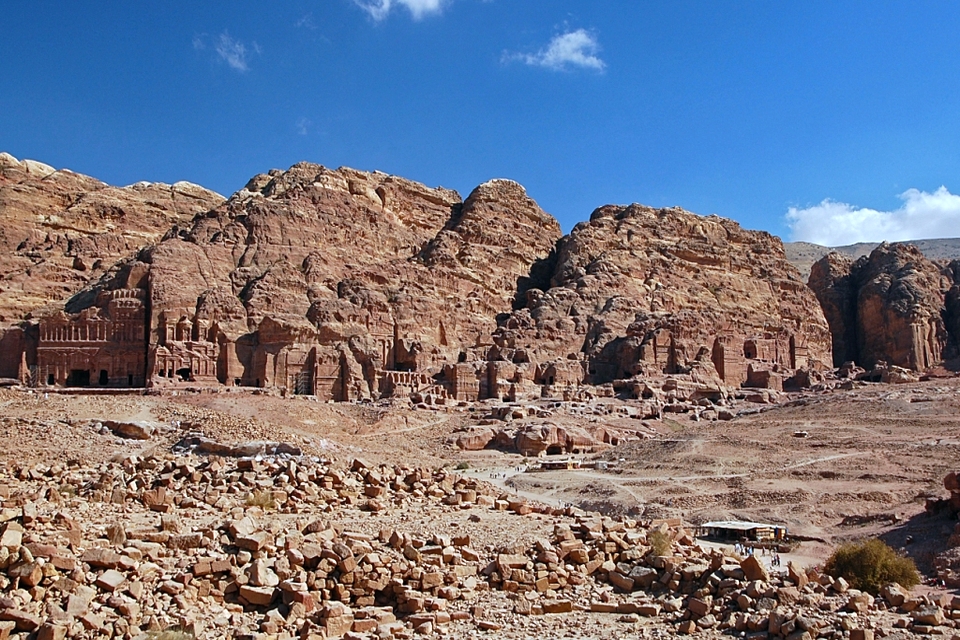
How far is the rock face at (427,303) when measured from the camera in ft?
189

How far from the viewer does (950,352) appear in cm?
8638

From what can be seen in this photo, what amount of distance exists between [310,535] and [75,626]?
4378 mm

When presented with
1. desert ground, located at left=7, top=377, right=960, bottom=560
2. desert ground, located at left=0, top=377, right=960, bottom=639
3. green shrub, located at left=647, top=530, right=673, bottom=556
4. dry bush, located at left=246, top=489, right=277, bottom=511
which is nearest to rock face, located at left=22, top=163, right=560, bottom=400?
desert ground, located at left=0, top=377, right=960, bottom=639

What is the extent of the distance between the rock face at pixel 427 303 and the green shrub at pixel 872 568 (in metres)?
41.2

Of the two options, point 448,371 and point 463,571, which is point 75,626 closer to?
point 463,571

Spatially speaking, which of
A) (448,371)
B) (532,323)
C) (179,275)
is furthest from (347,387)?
(532,323)

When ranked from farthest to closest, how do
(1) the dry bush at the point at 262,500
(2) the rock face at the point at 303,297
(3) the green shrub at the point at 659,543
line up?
1. (2) the rock face at the point at 303,297
2. (1) the dry bush at the point at 262,500
3. (3) the green shrub at the point at 659,543

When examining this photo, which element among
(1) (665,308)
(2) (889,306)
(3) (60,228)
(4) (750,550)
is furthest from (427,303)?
(4) (750,550)

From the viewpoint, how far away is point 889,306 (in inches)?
3479

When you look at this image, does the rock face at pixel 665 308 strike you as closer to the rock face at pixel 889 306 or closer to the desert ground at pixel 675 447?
the rock face at pixel 889 306

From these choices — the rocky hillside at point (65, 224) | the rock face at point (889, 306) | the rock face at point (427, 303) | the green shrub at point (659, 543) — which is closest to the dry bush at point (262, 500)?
the green shrub at point (659, 543)

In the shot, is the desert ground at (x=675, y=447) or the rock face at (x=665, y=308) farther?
the rock face at (x=665, y=308)

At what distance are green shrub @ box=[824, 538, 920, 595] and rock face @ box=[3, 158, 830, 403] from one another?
41.2 meters

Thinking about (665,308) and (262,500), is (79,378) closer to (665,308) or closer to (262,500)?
(262,500)
